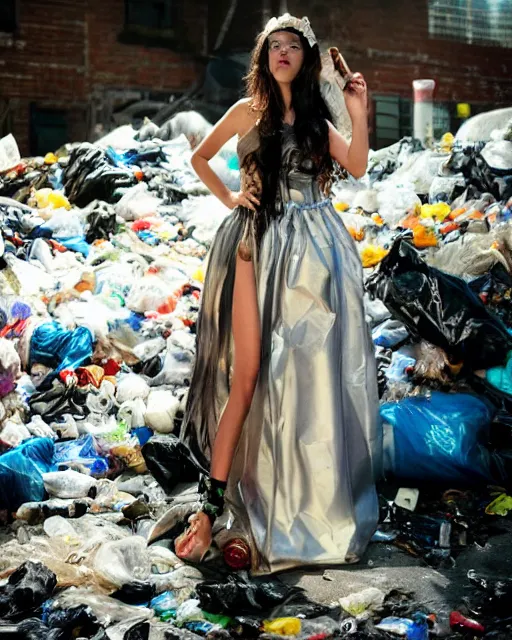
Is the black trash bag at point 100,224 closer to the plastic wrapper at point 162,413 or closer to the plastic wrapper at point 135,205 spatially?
the plastic wrapper at point 135,205

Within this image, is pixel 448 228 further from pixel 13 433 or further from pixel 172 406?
pixel 13 433

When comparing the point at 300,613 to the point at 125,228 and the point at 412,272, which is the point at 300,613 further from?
the point at 125,228

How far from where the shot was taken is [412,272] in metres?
4.22

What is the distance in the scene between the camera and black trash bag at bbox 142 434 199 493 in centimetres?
388

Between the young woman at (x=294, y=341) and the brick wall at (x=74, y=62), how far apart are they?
10.9m

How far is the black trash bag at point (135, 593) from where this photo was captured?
2691 millimetres

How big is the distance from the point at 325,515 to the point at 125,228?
5.28 m

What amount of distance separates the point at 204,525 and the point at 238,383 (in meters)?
0.50

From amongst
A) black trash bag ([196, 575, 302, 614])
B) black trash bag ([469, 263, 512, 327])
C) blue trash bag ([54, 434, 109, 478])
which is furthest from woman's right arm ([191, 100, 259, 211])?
black trash bag ([469, 263, 512, 327])

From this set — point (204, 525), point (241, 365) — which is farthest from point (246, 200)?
point (204, 525)

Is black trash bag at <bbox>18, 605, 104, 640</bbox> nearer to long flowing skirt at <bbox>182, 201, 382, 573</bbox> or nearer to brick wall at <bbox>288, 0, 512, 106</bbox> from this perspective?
long flowing skirt at <bbox>182, 201, 382, 573</bbox>

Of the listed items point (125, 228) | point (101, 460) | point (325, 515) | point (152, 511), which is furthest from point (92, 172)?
point (325, 515)

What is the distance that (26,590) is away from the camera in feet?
8.46

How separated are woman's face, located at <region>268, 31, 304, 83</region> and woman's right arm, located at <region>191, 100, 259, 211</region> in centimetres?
21
